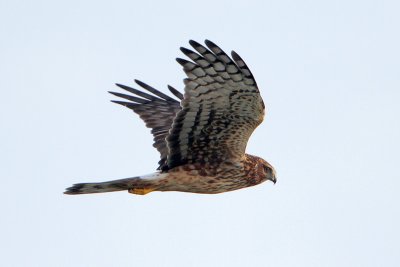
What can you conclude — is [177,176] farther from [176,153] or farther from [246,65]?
[246,65]

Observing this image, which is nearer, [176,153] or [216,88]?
[216,88]

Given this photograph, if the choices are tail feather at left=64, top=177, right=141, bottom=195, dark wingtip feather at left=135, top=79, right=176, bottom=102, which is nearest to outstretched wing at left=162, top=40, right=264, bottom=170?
tail feather at left=64, top=177, right=141, bottom=195

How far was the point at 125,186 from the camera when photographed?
12.6 metres

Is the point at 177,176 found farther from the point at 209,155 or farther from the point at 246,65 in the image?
the point at 246,65

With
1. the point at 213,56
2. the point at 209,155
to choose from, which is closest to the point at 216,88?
the point at 213,56

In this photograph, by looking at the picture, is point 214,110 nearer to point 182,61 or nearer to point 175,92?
point 182,61

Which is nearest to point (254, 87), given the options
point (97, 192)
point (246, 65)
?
point (246, 65)

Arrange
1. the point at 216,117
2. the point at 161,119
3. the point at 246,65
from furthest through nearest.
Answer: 1. the point at 161,119
2. the point at 216,117
3. the point at 246,65

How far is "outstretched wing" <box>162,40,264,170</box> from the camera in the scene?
11516mm

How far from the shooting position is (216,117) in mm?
12172

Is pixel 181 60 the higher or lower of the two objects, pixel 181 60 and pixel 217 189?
the higher

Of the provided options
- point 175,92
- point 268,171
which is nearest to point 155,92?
point 175,92

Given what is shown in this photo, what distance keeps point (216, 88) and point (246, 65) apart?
0.51 meters

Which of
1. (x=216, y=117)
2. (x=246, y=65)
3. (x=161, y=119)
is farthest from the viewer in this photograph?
(x=161, y=119)
